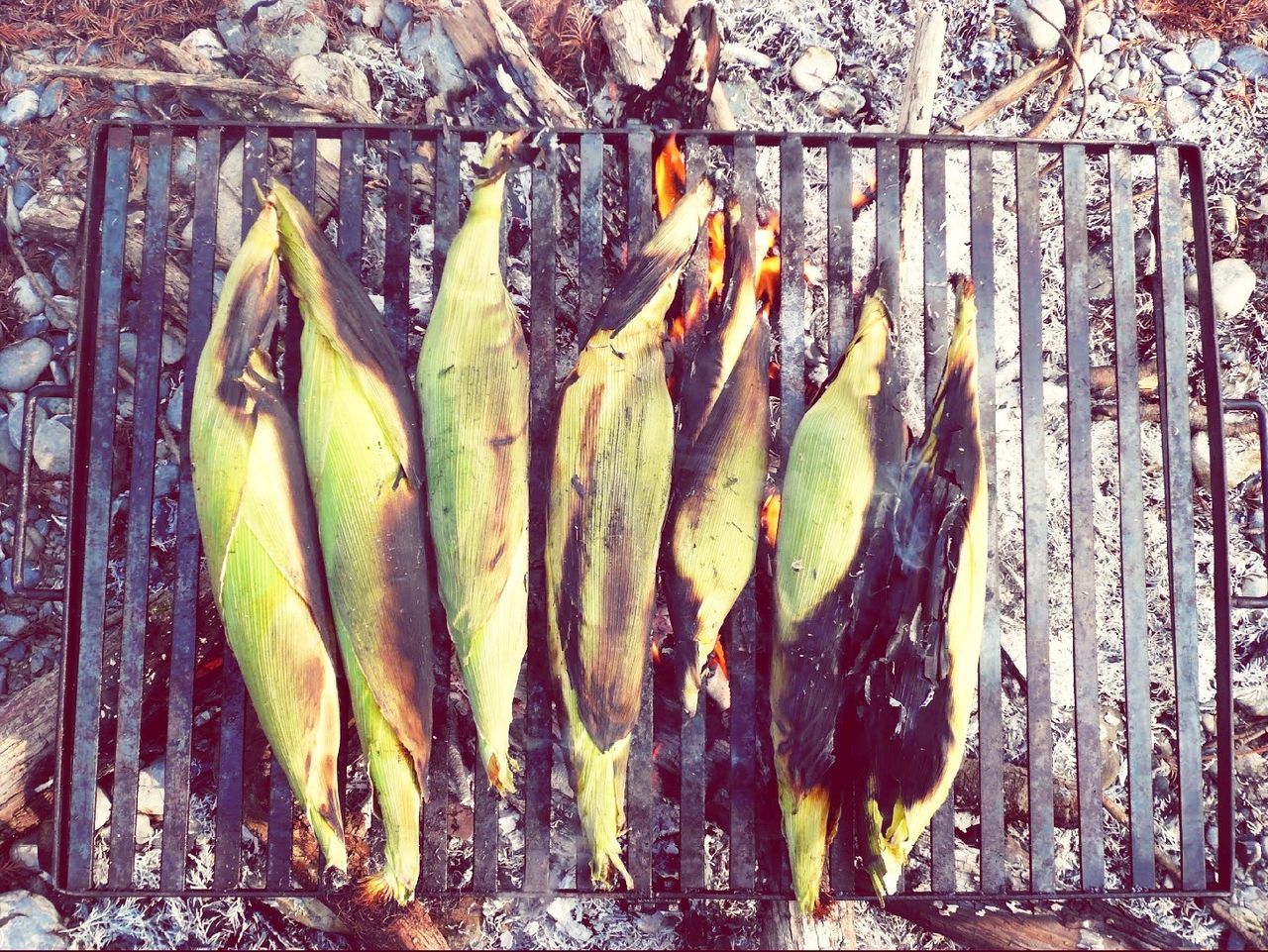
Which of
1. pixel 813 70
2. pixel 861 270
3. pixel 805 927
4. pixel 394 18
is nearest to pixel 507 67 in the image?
pixel 394 18

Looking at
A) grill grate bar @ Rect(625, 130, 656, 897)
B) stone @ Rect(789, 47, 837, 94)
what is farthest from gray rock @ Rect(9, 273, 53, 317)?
stone @ Rect(789, 47, 837, 94)

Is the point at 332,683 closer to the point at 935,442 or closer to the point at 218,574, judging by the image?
the point at 218,574

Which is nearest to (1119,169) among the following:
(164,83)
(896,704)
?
(896,704)

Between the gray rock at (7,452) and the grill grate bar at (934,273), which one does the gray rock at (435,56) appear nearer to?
the grill grate bar at (934,273)

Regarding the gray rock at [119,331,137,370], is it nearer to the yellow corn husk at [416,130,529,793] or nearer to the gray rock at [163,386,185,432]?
the gray rock at [163,386,185,432]

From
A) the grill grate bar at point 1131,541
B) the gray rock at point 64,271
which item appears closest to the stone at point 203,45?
the gray rock at point 64,271
